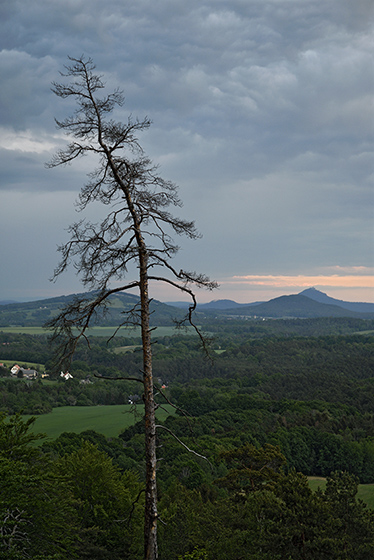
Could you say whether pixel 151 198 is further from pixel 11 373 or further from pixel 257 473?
pixel 11 373

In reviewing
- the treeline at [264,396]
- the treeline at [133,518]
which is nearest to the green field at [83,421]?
the treeline at [264,396]

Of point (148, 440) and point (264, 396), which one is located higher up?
point (148, 440)

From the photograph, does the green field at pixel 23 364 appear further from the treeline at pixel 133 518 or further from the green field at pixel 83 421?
the treeline at pixel 133 518

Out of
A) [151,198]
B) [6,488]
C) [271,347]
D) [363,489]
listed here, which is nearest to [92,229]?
[151,198]

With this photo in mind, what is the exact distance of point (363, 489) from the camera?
2050 inches

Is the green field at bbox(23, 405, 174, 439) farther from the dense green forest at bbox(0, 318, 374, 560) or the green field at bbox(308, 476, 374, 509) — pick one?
the green field at bbox(308, 476, 374, 509)

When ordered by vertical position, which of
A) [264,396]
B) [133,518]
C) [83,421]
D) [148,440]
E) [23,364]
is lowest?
[264,396]

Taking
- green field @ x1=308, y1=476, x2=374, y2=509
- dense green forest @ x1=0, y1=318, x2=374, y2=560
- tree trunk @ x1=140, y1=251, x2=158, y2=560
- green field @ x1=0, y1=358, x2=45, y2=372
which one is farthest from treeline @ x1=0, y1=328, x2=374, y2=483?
green field @ x1=0, y1=358, x2=45, y2=372

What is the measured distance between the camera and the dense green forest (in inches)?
496

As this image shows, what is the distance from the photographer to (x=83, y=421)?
260 ft

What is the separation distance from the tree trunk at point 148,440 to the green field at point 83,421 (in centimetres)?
5879

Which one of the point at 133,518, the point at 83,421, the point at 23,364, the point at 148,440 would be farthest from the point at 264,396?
the point at 148,440

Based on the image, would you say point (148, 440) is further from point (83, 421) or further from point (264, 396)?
point (264, 396)

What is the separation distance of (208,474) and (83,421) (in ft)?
128
